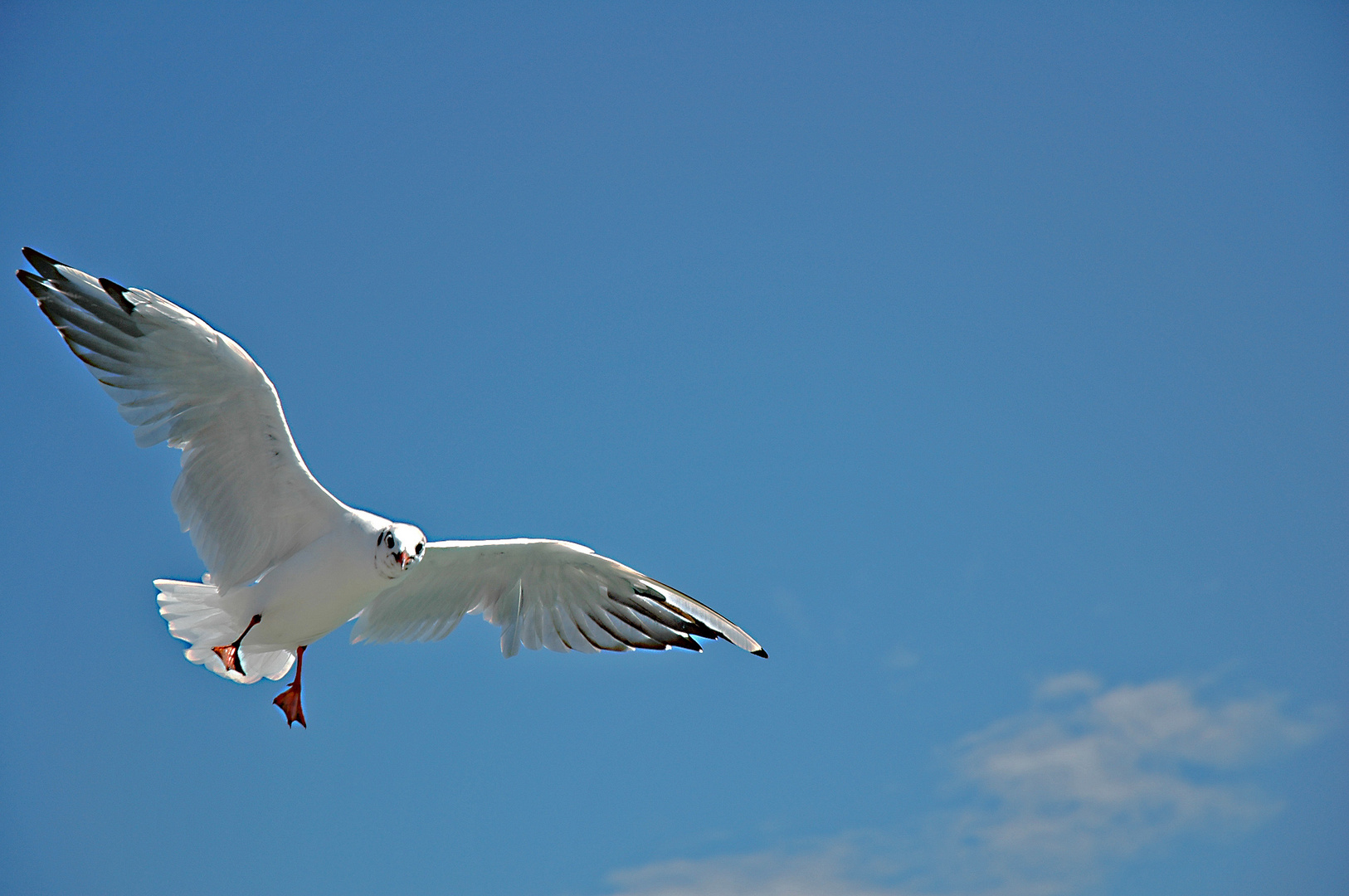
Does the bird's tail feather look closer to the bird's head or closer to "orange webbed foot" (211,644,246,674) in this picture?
"orange webbed foot" (211,644,246,674)

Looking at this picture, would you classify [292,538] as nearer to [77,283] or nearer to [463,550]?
[463,550]

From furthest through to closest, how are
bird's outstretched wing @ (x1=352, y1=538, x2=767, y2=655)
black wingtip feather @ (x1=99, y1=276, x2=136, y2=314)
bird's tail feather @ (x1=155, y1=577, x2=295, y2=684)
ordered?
1. bird's outstretched wing @ (x1=352, y1=538, x2=767, y2=655)
2. bird's tail feather @ (x1=155, y1=577, x2=295, y2=684)
3. black wingtip feather @ (x1=99, y1=276, x2=136, y2=314)

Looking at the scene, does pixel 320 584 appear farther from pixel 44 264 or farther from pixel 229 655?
pixel 44 264

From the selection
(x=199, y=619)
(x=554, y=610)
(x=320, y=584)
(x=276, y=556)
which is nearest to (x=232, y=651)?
(x=199, y=619)

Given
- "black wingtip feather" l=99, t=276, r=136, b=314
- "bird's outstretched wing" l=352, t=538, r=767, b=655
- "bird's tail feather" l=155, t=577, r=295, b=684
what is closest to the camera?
"black wingtip feather" l=99, t=276, r=136, b=314

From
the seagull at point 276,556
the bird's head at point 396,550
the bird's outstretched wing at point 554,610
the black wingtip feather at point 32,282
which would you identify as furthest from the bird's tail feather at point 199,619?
the black wingtip feather at point 32,282

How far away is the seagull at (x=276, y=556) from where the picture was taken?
276 inches

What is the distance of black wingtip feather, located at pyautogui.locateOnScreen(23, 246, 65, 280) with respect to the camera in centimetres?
689

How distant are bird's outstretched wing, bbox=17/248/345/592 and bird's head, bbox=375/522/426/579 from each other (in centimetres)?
58

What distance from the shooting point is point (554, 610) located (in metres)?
8.92

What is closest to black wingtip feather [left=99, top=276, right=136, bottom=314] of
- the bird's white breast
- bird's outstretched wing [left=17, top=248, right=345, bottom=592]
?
bird's outstretched wing [left=17, top=248, right=345, bottom=592]

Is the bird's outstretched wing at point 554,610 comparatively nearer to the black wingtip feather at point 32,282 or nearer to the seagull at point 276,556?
the seagull at point 276,556

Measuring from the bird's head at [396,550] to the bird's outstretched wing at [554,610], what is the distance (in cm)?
134

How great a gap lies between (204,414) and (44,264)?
1329 millimetres
